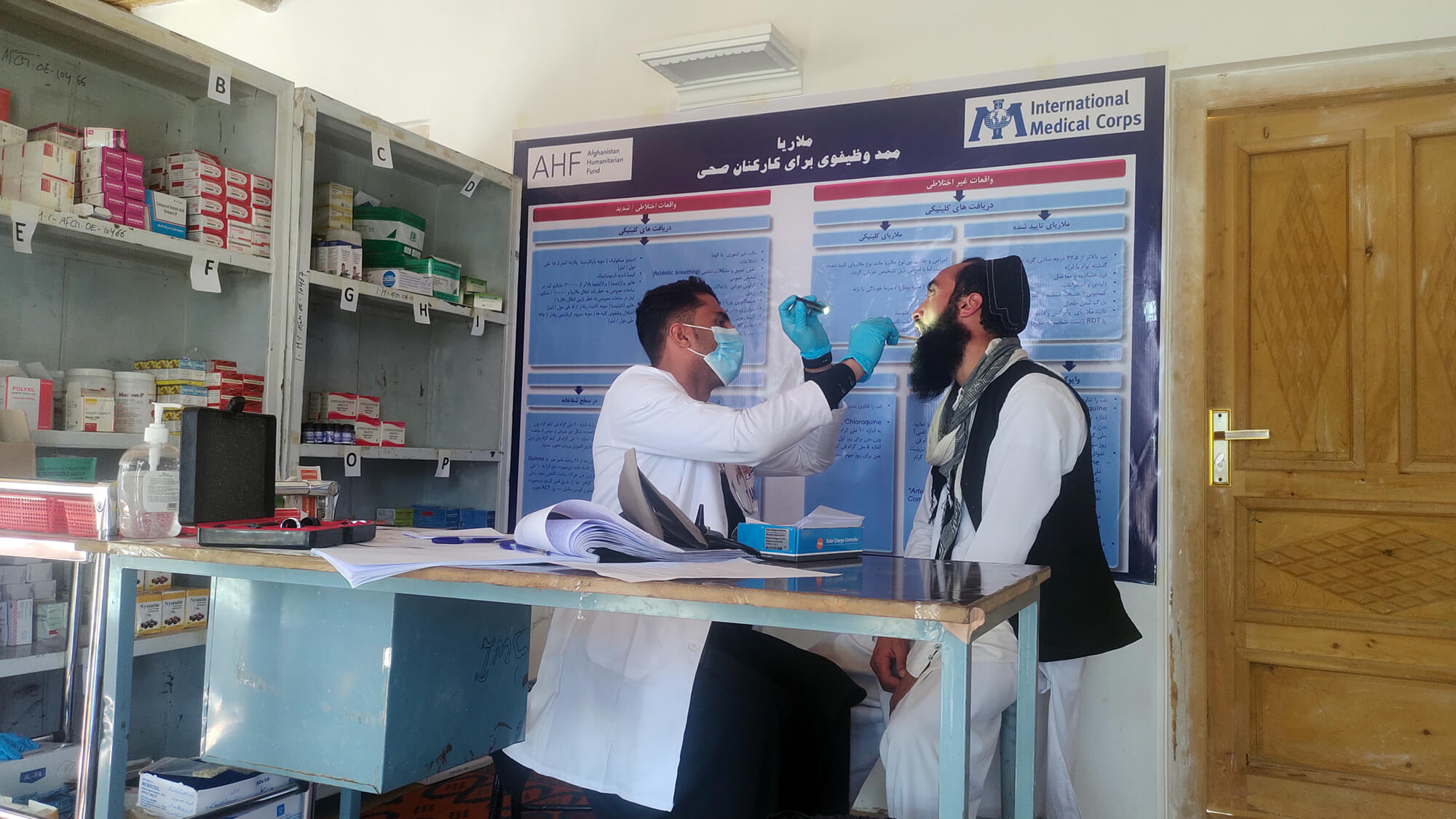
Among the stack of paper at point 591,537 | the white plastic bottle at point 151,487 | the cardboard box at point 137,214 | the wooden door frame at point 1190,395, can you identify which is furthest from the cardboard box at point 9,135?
the wooden door frame at point 1190,395

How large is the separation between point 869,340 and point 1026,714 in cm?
Result: 156

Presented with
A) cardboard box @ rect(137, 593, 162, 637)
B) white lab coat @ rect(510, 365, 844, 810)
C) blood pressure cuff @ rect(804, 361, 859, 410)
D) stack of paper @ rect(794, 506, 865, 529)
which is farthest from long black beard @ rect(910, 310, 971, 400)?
cardboard box @ rect(137, 593, 162, 637)

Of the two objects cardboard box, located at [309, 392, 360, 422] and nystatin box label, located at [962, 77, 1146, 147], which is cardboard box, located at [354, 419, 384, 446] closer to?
cardboard box, located at [309, 392, 360, 422]

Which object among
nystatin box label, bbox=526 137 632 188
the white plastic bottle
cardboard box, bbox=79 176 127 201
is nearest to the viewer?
the white plastic bottle

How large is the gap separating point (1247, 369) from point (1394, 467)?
455 millimetres

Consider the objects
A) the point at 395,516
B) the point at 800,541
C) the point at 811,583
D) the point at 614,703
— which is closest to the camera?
the point at 811,583

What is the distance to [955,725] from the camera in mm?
1207

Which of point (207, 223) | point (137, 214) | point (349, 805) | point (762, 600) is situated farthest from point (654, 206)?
point (762, 600)

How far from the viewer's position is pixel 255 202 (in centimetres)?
281

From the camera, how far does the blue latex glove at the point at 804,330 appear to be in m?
3.03

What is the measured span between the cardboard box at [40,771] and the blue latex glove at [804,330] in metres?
2.01

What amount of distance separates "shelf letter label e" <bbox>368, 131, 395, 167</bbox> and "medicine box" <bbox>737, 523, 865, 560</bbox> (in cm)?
203

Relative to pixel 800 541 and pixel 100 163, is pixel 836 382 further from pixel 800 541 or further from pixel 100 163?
pixel 100 163

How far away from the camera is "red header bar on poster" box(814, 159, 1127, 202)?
3.08 meters
